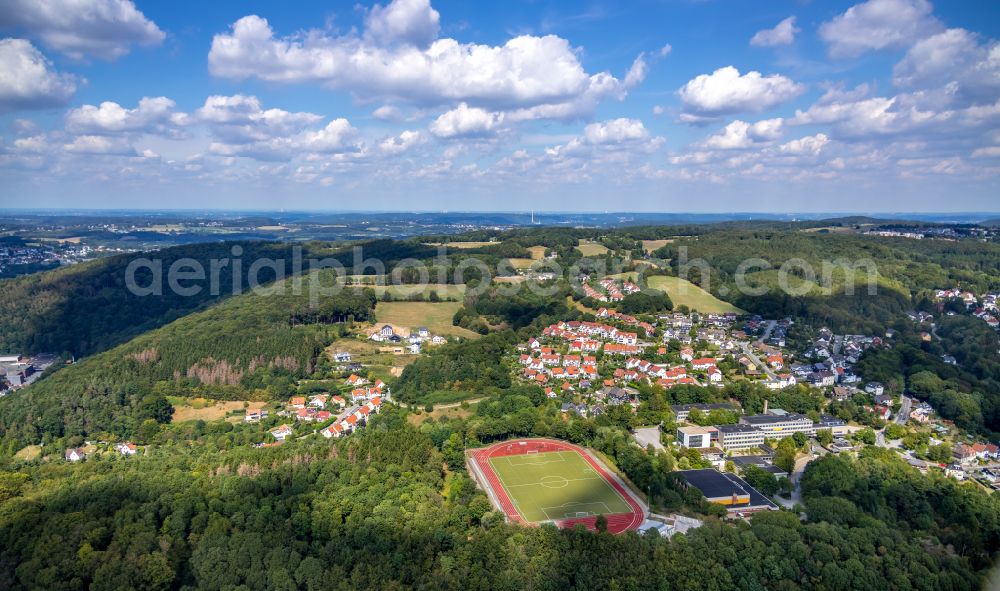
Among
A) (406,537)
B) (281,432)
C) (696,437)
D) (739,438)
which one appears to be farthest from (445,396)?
(739,438)

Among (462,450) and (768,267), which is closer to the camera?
(462,450)

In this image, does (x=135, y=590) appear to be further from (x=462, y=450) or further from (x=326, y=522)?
(x=462, y=450)

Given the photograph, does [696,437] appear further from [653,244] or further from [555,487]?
[653,244]

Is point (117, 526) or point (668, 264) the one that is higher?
point (668, 264)

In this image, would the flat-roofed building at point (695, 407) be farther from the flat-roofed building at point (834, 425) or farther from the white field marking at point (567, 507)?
the white field marking at point (567, 507)

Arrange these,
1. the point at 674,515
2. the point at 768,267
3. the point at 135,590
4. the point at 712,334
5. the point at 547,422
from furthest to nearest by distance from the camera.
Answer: the point at 768,267 < the point at 712,334 < the point at 547,422 < the point at 674,515 < the point at 135,590

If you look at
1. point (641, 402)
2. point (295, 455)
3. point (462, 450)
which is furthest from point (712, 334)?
point (295, 455)

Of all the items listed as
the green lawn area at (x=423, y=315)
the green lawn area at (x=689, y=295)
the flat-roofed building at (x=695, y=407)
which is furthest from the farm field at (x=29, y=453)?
the green lawn area at (x=689, y=295)
